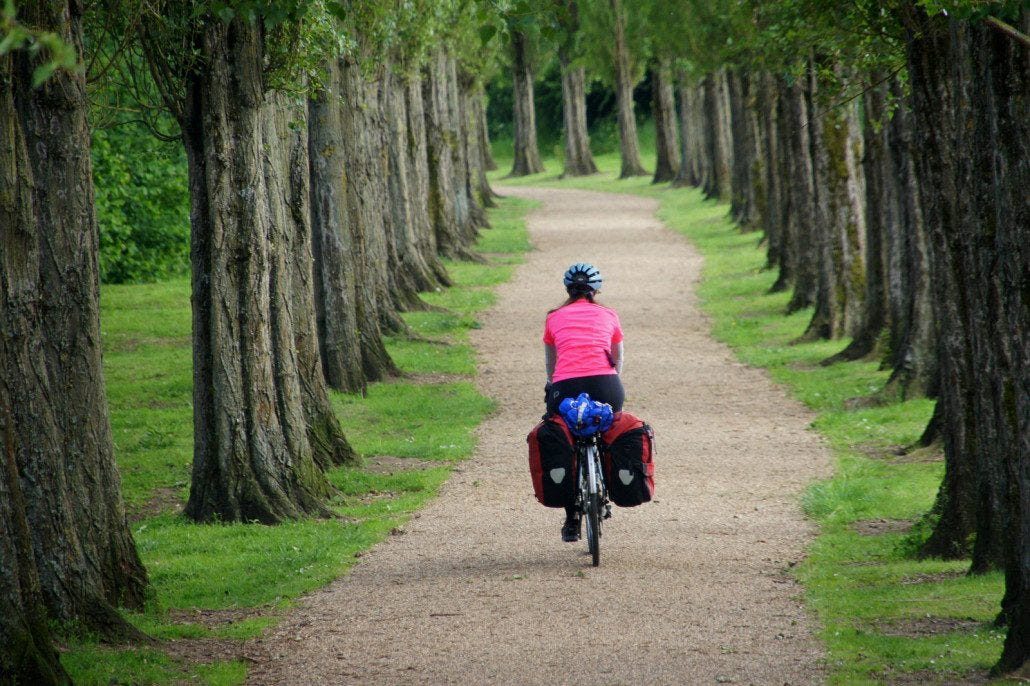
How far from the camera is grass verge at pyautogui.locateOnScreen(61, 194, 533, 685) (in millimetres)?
7727

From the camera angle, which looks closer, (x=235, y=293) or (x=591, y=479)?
(x=591, y=479)

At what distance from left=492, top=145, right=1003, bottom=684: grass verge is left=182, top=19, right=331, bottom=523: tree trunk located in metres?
4.23

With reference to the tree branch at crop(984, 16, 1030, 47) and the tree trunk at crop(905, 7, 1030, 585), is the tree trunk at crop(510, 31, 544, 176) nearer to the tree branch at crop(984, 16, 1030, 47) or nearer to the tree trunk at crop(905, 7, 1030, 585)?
the tree trunk at crop(905, 7, 1030, 585)

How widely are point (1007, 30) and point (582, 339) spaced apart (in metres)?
3.98

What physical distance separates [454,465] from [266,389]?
2.79 meters

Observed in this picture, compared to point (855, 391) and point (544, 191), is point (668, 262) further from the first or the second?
point (544, 191)

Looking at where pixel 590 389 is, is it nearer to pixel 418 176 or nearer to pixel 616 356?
pixel 616 356

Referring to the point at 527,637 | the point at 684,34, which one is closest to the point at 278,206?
the point at 527,637

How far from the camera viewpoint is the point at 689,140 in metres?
56.0

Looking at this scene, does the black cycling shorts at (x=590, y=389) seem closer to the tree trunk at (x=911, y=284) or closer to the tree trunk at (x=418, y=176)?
the tree trunk at (x=911, y=284)

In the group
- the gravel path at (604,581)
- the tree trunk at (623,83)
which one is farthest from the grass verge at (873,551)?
the tree trunk at (623,83)

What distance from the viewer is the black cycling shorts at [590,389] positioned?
9.17m

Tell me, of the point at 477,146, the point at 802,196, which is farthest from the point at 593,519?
the point at 477,146

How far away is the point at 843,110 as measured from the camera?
19.0 meters
